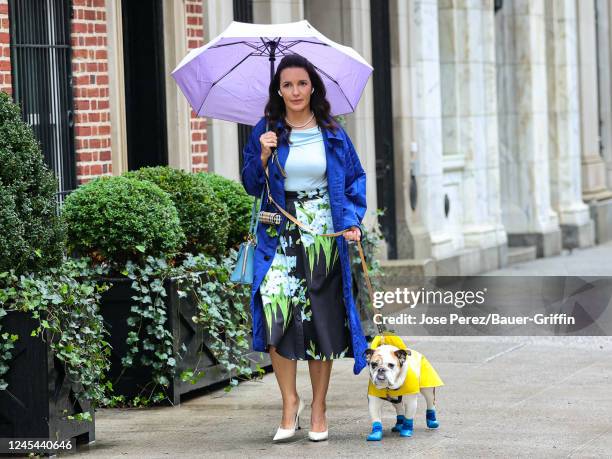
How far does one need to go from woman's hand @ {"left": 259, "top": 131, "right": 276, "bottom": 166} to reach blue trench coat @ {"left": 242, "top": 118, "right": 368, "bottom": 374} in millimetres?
58

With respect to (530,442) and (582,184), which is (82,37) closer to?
(530,442)

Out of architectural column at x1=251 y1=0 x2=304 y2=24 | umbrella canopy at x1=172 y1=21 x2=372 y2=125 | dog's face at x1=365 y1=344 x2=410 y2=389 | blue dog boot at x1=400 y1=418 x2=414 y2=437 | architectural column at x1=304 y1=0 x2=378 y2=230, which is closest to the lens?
dog's face at x1=365 y1=344 x2=410 y2=389

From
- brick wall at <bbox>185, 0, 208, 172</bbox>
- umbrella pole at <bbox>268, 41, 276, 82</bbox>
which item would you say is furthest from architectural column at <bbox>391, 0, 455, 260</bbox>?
umbrella pole at <bbox>268, 41, 276, 82</bbox>

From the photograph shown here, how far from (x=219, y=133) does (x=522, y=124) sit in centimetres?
810

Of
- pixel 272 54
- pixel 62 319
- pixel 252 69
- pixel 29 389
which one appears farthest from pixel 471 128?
pixel 29 389

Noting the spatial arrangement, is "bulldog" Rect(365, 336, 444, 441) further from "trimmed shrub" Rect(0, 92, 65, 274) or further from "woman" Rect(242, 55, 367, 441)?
"trimmed shrub" Rect(0, 92, 65, 274)

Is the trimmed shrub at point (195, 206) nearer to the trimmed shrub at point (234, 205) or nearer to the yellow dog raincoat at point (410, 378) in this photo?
the trimmed shrub at point (234, 205)

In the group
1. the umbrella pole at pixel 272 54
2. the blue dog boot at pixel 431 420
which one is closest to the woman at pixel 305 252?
the blue dog boot at pixel 431 420

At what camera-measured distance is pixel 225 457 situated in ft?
23.5

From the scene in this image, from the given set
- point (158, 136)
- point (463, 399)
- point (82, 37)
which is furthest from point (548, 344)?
point (82, 37)

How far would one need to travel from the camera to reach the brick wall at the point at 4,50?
9.45m

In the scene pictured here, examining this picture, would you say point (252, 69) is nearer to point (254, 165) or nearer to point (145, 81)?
point (254, 165)

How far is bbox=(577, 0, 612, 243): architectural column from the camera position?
2253 cm

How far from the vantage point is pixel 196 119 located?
11852mm
